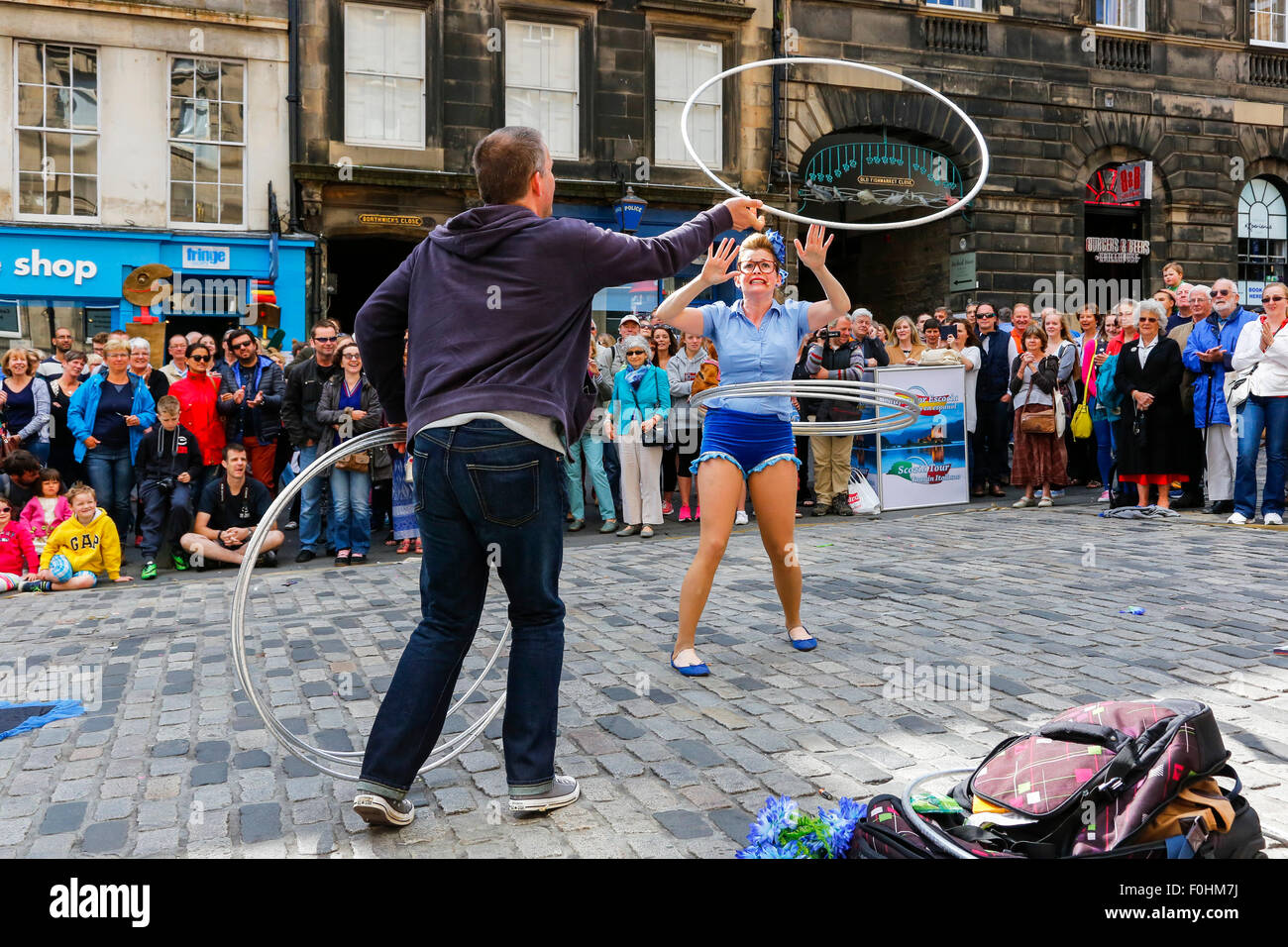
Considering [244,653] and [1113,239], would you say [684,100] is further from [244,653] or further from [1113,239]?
[244,653]

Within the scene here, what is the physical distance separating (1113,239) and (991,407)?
12415mm

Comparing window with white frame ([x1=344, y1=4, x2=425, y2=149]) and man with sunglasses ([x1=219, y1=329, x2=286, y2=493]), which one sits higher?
window with white frame ([x1=344, y1=4, x2=425, y2=149])

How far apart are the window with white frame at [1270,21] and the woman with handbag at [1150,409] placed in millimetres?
18133

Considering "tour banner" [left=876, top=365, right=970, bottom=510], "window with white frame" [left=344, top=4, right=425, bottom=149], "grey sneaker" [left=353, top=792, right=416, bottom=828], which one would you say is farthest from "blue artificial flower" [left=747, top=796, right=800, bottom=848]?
"window with white frame" [left=344, top=4, right=425, bottom=149]

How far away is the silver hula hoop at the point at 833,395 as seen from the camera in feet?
19.9

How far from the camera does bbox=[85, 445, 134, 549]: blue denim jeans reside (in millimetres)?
11273

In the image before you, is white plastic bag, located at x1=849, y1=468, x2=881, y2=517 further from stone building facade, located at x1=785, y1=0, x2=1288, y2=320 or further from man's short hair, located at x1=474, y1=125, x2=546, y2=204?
stone building facade, located at x1=785, y1=0, x2=1288, y2=320

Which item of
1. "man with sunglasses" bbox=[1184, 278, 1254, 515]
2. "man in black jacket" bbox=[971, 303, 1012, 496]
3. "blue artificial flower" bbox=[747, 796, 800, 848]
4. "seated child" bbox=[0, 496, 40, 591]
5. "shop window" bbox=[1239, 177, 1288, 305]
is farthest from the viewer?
"shop window" bbox=[1239, 177, 1288, 305]

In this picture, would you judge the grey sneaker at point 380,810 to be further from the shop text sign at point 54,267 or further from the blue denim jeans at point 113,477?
the shop text sign at point 54,267

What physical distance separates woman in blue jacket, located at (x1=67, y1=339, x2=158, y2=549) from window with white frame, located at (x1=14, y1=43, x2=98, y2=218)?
9225mm

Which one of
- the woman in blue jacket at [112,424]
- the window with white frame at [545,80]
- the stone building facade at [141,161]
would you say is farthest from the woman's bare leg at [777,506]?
the window with white frame at [545,80]

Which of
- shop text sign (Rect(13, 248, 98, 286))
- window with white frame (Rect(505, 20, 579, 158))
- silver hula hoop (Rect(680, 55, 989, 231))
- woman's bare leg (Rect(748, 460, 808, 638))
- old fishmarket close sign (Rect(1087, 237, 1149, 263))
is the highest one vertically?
window with white frame (Rect(505, 20, 579, 158))

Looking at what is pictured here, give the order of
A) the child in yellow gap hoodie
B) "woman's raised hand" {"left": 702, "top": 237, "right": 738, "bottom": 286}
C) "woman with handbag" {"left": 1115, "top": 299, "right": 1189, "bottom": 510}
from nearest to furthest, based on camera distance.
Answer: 1. "woman's raised hand" {"left": 702, "top": 237, "right": 738, "bottom": 286}
2. the child in yellow gap hoodie
3. "woman with handbag" {"left": 1115, "top": 299, "right": 1189, "bottom": 510}

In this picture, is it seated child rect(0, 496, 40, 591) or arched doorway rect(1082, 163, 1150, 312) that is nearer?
seated child rect(0, 496, 40, 591)
